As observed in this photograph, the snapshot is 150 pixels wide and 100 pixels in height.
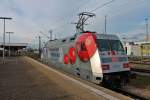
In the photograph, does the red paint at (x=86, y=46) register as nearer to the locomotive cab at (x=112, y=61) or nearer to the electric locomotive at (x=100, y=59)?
the electric locomotive at (x=100, y=59)

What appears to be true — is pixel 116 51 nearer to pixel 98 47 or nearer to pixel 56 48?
pixel 98 47

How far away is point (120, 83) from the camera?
13.4 meters

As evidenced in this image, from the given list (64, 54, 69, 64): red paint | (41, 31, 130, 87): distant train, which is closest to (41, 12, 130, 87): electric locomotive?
(41, 31, 130, 87): distant train

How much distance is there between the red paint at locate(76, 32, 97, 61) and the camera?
13.5 meters

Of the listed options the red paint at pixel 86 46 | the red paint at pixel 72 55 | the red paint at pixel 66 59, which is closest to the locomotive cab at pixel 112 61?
the red paint at pixel 86 46

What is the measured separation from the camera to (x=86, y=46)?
45.8ft

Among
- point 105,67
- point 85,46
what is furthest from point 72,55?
point 105,67

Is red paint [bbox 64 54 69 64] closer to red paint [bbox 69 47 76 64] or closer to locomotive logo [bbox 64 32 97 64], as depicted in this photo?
red paint [bbox 69 47 76 64]

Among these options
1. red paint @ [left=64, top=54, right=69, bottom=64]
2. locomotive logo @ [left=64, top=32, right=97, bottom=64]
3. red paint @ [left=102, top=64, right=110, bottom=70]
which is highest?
locomotive logo @ [left=64, top=32, right=97, bottom=64]

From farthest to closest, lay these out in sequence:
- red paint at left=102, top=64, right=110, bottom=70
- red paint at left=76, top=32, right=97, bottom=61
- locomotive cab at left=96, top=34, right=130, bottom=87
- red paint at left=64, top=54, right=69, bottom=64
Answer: red paint at left=64, top=54, right=69, bottom=64
red paint at left=76, top=32, right=97, bottom=61
locomotive cab at left=96, top=34, right=130, bottom=87
red paint at left=102, top=64, right=110, bottom=70

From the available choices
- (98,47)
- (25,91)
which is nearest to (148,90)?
(98,47)

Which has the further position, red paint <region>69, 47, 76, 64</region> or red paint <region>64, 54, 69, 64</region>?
red paint <region>64, 54, 69, 64</region>

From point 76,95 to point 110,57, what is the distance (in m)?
4.90

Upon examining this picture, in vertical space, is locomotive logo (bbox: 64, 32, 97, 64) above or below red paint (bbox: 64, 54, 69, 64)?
above
